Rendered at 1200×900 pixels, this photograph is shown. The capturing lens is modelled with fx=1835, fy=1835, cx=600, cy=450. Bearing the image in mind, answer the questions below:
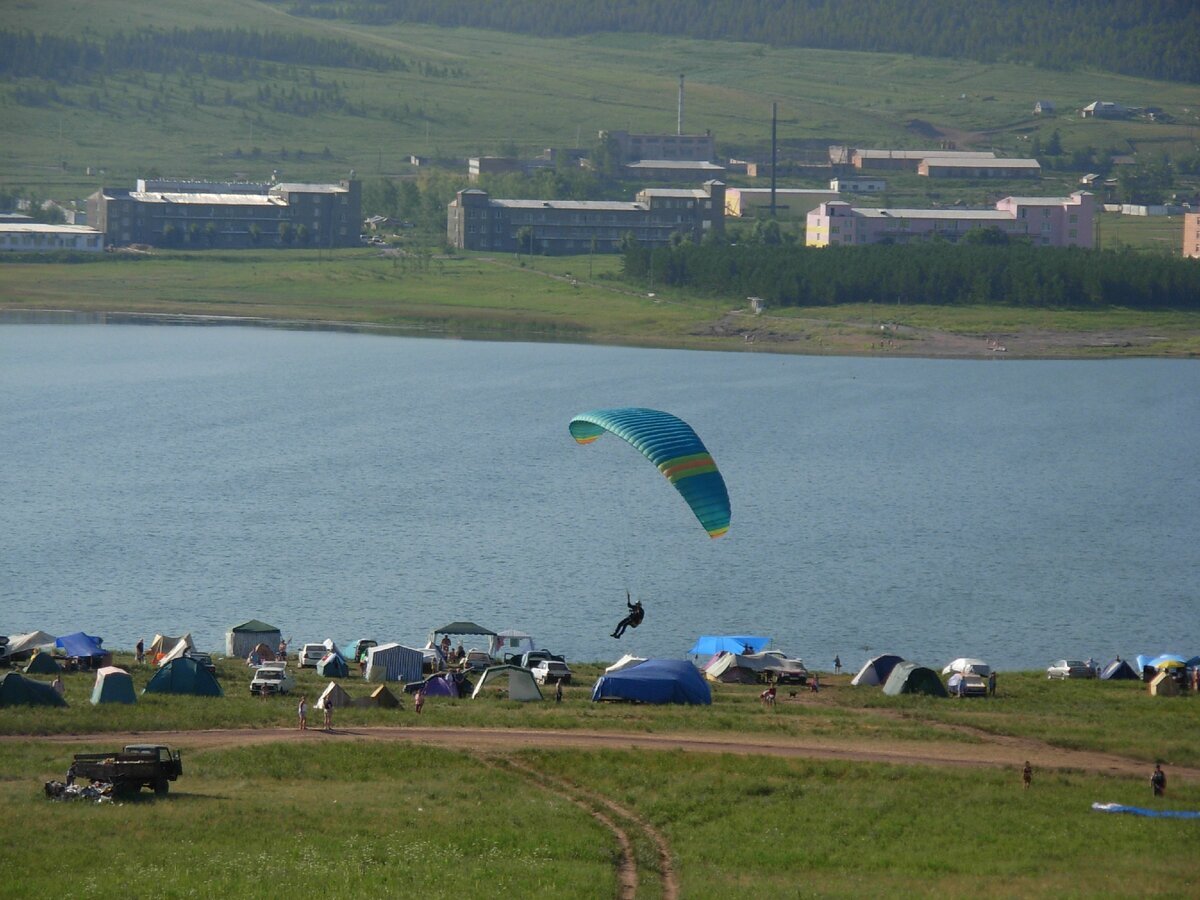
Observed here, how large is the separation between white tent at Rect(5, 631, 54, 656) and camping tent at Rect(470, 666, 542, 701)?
11.2m

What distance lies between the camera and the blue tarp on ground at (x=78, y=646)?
42375 millimetres

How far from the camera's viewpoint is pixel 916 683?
4175 cm

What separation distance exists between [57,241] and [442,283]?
123ft

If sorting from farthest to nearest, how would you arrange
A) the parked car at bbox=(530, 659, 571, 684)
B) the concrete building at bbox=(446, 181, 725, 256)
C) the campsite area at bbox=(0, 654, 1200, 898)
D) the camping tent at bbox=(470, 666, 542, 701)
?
the concrete building at bbox=(446, 181, 725, 256)
the parked car at bbox=(530, 659, 571, 684)
the camping tent at bbox=(470, 666, 542, 701)
the campsite area at bbox=(0, 654, 1200, 898)

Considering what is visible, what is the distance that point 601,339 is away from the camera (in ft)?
432

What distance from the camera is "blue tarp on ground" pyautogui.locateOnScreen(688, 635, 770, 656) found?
47.8 m

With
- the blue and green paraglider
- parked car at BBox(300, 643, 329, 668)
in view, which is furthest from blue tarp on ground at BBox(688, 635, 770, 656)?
the blue and green paraglider

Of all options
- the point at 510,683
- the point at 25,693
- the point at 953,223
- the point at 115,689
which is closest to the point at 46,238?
the point at 953,223

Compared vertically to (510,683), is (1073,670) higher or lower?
lower

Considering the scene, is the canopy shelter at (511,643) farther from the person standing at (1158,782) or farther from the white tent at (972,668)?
the person standing at (1158,782)

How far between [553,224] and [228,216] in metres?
30.8

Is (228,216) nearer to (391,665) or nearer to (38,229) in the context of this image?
(38,229)

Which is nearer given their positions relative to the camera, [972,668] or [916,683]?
[916,683]

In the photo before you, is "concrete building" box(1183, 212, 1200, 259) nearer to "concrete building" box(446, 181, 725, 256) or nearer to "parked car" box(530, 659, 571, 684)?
"concrete building" box(446, 181, 725, 256)
